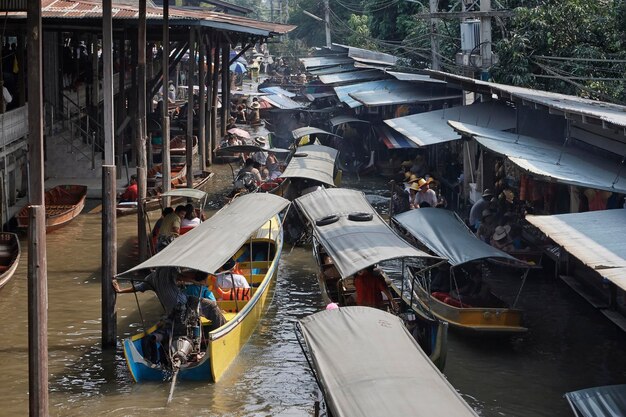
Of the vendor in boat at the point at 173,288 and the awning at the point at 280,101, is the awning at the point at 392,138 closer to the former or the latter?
the awning at the point at 280,101

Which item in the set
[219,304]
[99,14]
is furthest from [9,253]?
[99,14]

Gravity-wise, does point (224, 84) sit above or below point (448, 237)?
above

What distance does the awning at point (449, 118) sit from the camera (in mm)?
20078

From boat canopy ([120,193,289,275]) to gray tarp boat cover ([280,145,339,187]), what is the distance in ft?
13.9

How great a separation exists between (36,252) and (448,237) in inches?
277

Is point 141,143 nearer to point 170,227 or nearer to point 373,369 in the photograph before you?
point 170,227

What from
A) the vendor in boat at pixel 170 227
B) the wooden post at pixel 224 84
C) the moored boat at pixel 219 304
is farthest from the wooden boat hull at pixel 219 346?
the wooden post at pixel 224 84

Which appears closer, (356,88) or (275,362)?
(275,362)

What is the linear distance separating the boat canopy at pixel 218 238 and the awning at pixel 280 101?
23831 millimetres

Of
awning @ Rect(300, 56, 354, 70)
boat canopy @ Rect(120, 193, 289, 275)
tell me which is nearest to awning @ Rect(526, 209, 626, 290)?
boat canopy @ Rect(120, 193, 289, 275)

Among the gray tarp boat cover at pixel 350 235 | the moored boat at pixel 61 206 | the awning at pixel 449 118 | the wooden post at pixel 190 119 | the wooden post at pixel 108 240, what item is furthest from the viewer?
the wooden post at pixel 190 119

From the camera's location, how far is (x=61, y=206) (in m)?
20.8

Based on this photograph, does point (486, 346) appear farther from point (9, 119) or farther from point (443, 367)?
point (9, 119)

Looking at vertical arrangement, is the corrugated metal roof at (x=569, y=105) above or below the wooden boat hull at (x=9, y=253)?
above
